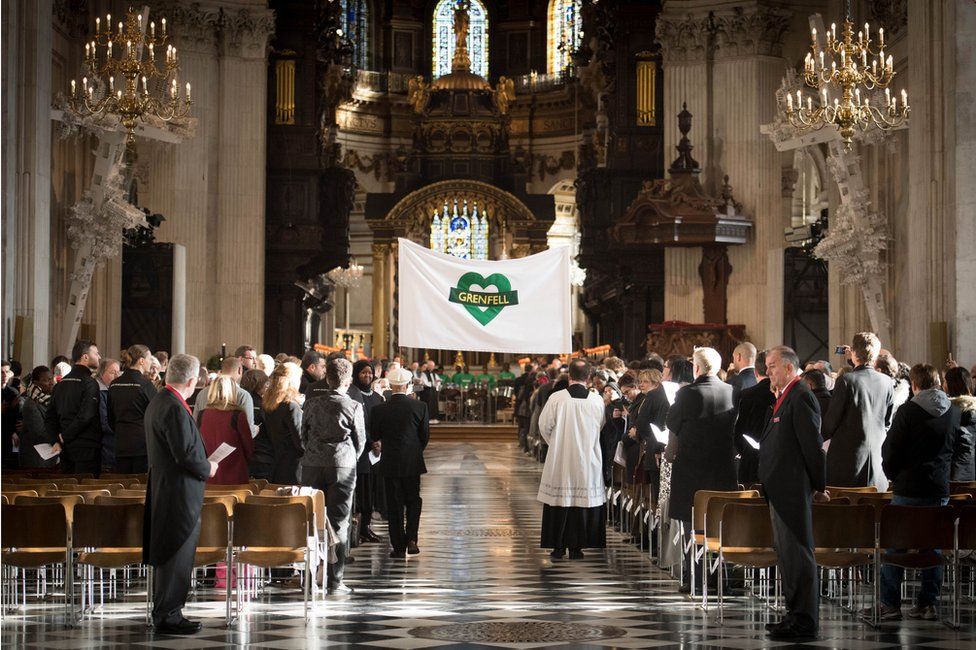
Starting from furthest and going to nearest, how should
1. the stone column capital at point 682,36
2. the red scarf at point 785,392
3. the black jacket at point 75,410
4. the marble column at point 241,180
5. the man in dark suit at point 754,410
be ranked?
1. the marble column at point 241,180
2. the stone column capital at point 682,36
3. the black jacket at point 75,410
4. the man in dark suit at point 754,410
5. the red scarf at point 785,392

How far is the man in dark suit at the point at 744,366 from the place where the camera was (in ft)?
37.5

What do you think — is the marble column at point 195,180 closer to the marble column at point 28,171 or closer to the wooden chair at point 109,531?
the marble column at point 28,171

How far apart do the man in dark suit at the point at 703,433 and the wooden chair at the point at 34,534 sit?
445 cm

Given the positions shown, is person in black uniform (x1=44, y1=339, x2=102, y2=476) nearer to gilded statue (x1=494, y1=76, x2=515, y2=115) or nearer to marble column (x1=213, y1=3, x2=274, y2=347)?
marble column (x1=213, y1=3, x2=274, y2=347)

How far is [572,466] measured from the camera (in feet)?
44.0

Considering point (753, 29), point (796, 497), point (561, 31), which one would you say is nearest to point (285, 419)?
point (796, 497)

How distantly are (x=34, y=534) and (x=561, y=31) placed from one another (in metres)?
41.3

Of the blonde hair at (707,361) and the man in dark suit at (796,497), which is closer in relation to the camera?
the man in dark suit at (796,497)

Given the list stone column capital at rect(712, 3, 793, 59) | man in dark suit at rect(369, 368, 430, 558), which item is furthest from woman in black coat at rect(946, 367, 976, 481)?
stone column capital at rect(712, 3, 793, 59)

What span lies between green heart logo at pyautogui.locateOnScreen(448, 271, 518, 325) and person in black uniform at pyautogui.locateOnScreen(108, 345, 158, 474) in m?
2.68

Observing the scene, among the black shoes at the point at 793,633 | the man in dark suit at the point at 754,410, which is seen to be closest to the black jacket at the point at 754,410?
the man in dark suit at the point at 754,410

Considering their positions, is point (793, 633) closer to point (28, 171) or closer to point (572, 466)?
point (572, 466)

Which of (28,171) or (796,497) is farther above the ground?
(28,171)

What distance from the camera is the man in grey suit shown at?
450 inches
